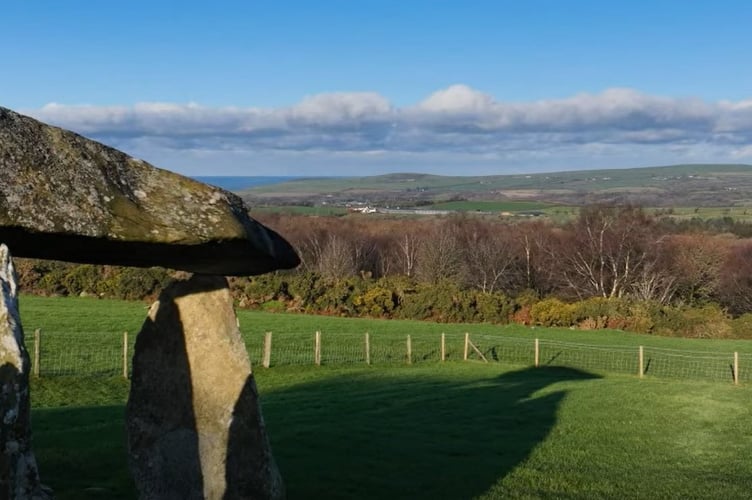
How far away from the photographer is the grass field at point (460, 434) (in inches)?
491

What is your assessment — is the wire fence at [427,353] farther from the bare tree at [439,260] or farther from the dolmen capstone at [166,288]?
the bare tree at [439,260]

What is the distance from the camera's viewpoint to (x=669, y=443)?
17.1 meters

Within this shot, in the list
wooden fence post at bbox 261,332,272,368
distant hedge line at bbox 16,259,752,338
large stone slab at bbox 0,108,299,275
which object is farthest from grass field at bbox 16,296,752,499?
distant hedge line at bbox 16,259,752,338

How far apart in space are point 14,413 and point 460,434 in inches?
464

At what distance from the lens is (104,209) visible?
821cm

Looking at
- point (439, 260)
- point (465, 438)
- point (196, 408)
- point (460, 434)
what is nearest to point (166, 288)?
point (196, 408)

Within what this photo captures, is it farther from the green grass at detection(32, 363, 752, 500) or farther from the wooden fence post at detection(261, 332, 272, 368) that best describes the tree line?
the green grass at detection(32, 363, 752, 500)

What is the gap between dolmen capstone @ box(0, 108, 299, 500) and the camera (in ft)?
25.2

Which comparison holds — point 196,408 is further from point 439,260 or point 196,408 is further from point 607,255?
point 607,255

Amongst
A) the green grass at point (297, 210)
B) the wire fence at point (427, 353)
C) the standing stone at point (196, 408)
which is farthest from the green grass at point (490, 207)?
the standing stone at point (196, 408)

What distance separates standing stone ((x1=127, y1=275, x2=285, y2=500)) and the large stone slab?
103 centimetres

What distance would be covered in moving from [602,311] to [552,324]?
314 centimetres

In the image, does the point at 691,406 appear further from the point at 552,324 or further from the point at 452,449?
the point at 552,324

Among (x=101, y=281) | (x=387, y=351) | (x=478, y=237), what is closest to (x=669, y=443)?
(x=387, y=351)
